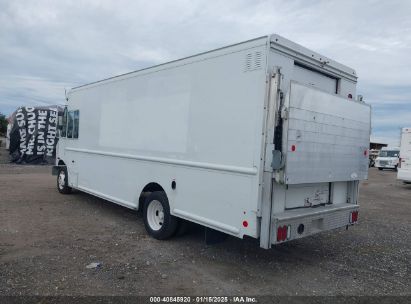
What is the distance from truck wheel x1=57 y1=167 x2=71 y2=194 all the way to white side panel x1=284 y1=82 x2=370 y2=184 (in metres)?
7.54

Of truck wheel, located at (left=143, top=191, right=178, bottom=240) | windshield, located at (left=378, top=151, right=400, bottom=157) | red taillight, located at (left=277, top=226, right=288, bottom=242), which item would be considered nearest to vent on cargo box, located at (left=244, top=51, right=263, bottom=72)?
red taillight, located at (left=277, top=226, right=288, bottom=242)

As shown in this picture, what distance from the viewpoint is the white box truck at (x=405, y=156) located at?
1670 cm

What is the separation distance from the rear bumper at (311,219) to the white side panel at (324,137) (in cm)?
46

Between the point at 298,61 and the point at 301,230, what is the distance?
7.77 ft

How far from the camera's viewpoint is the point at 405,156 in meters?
16.9

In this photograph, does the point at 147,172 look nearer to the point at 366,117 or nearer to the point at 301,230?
the point at 301,230

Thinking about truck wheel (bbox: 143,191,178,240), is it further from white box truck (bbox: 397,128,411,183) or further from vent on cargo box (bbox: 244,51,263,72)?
white box truck (bbox: 397,128,411,183)

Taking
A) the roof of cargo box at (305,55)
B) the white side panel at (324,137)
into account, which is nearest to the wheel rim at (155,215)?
the white side panel at (324,137)

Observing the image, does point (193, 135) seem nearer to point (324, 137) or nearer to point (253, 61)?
point (253, 61)

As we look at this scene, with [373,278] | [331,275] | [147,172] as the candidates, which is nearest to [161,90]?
[147,172]

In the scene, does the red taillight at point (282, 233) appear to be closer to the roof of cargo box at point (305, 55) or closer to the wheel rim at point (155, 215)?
the roof of cargo box at point (305, 55)

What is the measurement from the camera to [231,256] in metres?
5.76

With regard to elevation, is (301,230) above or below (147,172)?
below

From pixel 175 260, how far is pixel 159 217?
4.12 feet
